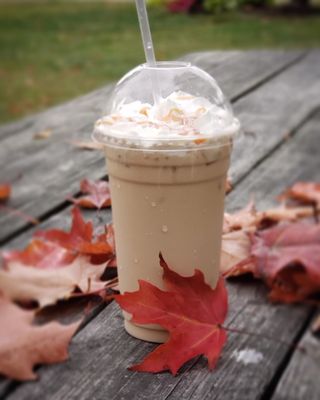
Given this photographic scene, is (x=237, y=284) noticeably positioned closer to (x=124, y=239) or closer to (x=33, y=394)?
(x=124, y=239)

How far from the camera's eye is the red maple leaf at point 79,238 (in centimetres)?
128

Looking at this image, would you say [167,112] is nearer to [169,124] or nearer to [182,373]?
[169,124]

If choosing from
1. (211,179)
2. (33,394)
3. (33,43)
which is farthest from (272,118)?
(33,43)

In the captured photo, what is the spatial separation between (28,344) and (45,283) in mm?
178

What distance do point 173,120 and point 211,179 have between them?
121 mm

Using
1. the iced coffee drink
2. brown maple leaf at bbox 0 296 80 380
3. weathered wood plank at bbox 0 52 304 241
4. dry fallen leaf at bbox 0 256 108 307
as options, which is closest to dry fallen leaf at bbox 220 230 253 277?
the iced coffee drink

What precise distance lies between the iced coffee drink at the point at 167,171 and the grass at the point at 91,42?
4.16 meters

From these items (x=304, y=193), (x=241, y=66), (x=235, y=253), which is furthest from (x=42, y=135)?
(x=241, y=66)

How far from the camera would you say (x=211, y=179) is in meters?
1.06

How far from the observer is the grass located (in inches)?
236

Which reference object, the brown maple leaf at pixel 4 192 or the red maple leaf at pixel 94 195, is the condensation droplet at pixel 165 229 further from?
the brown maple leaf at pixel 4 192

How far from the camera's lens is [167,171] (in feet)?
3.33

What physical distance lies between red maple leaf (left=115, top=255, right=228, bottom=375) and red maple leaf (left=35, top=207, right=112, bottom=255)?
10.3 inches

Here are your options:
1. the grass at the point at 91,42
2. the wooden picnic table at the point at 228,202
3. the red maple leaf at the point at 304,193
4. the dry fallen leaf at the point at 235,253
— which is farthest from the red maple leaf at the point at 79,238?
the grass at the point at 91,42
